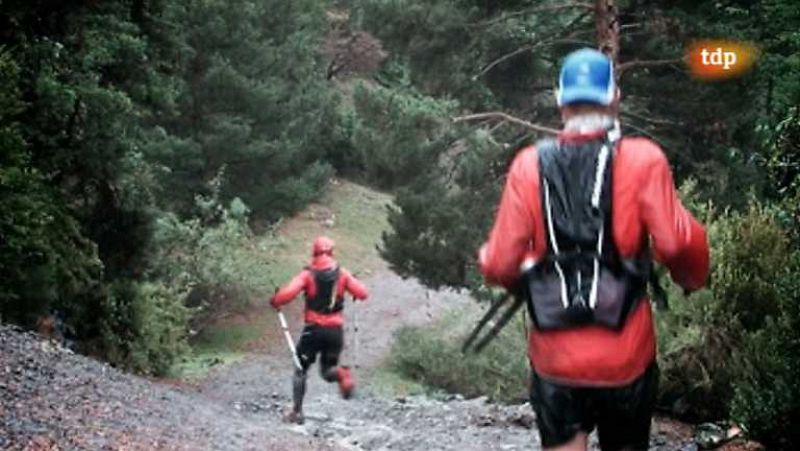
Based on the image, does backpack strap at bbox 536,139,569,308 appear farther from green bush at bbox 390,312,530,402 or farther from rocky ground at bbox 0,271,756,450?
green bush at bbox 390,312,530,402

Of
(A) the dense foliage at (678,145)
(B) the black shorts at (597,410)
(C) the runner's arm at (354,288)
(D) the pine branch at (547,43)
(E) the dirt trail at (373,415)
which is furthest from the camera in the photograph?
(D) the pine branch at (547,43)

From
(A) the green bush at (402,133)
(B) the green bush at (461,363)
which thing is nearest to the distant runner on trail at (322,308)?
(B) the green bush at (461,363)

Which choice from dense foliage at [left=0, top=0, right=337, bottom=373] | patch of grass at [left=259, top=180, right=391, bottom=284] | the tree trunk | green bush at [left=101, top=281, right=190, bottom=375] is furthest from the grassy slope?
the tree trunk

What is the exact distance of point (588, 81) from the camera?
4035 mm

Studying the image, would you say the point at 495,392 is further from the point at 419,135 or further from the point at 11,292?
the point at 11,292

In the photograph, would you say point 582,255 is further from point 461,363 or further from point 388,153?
point 388,153

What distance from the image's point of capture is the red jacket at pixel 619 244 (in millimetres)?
3846

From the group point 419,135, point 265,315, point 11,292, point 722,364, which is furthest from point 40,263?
point 265,315

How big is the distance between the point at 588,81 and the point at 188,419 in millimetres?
7447

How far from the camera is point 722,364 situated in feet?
35.4

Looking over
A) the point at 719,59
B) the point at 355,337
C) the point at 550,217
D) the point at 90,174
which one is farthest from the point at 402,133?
Result: the point at 550,217

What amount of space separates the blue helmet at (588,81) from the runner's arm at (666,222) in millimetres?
290

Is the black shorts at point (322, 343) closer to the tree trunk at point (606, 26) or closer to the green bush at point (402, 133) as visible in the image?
the tree trunk at point (606, 26)

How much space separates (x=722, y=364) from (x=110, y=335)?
28.5 feet
